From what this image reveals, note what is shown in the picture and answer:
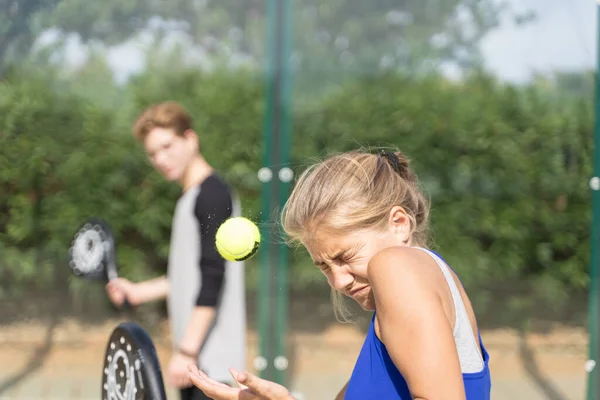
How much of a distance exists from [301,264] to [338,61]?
111cm

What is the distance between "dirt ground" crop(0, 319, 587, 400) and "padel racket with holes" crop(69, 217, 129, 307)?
3.12 feet

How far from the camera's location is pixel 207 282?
10.5ft

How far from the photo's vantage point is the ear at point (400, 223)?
158 cm

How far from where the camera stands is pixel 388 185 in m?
1.59

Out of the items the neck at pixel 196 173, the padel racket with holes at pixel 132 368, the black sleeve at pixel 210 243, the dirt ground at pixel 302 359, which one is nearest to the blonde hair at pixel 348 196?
the padel racket with holes at pixel 132 368

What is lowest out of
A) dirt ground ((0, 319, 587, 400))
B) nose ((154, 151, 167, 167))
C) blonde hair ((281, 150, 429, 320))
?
dirt ground ((0, 319, 587, 400))

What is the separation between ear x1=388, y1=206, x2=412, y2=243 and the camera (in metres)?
1.58

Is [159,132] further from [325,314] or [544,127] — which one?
[544,127]

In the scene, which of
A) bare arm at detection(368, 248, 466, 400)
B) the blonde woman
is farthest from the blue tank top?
bare arm at detection(368, 248, 466, 400)

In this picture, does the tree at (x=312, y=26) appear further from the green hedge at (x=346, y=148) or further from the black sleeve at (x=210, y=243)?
A: the black sleeve at (x=210, y=243)

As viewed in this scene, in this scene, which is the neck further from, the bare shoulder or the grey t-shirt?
the bare shoulder

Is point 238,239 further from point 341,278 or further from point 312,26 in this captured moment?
point 312,26

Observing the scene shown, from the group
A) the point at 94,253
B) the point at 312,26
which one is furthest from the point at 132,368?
the point at 312,26

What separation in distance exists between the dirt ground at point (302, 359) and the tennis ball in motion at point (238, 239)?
2.94 meters
